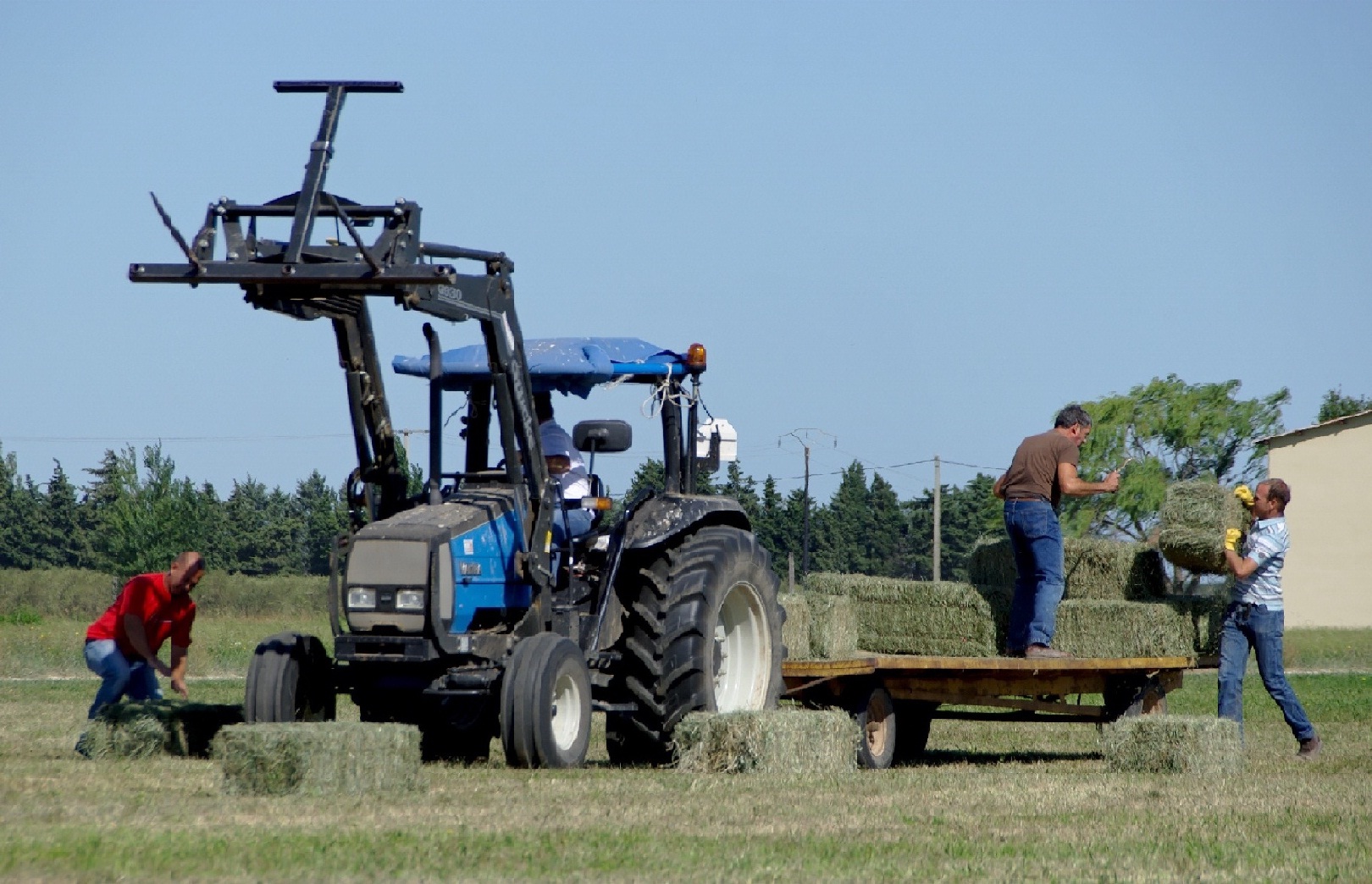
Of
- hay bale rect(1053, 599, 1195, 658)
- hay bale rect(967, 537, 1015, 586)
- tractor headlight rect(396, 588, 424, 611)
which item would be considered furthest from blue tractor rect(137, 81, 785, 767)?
hay bale rect(967, 537, 1015, 586)

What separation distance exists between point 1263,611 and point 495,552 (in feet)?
17.0

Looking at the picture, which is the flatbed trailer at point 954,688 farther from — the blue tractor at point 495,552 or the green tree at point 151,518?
the green tree at point 151,518

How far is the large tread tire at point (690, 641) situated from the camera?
10055 millimetres

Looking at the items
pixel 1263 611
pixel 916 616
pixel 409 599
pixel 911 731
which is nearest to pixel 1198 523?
pixel 1263 611

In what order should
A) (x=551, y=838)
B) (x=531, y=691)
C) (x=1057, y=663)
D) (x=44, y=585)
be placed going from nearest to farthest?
(x=551, y=838) < (x=531, y=691) < (x=1057, y=663) < (x=44, y=585)

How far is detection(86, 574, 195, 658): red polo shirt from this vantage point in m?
11.5

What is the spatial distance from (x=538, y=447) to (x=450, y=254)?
1248 millimetres

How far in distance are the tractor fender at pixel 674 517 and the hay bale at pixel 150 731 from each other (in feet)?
8.66

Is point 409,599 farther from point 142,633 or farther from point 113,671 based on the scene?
point 113,671

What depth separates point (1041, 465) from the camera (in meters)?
12.3

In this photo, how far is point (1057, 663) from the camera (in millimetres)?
11719

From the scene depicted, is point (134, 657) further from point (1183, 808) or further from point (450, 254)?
point (1183, 808)

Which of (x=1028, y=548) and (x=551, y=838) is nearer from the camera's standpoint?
(x=551, y=838)

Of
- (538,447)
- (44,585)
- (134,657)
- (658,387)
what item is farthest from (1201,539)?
(44,585)
